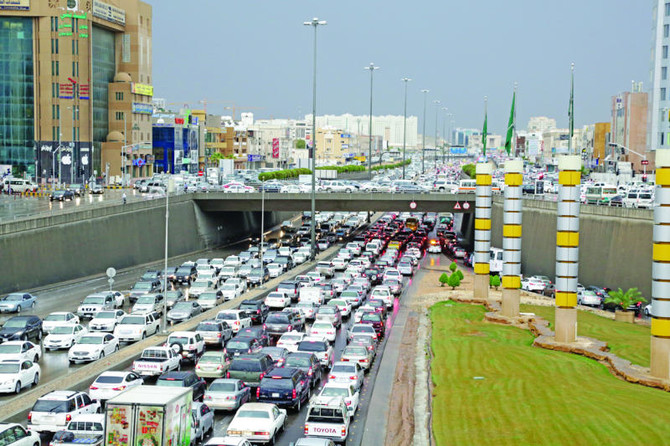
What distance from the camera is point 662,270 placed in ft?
104

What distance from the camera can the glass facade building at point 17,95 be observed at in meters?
127

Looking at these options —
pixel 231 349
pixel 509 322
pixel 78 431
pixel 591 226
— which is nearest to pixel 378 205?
pixel 591 226

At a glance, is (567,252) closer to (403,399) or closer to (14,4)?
(403,399)

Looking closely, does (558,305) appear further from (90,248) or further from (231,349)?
(90,248)

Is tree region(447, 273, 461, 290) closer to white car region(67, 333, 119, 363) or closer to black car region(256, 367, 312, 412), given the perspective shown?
white car region(67, 333, 119, 363)

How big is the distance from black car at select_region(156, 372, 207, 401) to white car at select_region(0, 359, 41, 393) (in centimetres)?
574

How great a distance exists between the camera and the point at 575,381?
107ft

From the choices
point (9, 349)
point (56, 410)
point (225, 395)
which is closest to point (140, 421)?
point (56, 410)

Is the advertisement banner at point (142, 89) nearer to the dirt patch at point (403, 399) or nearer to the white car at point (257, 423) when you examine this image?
the dirt patch at point (403, 399)

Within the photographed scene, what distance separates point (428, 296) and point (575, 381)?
85.6ft

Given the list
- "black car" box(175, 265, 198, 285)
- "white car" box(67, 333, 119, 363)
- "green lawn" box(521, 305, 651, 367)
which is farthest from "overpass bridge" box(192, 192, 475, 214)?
"white car" box(67, 333, 119, 363)

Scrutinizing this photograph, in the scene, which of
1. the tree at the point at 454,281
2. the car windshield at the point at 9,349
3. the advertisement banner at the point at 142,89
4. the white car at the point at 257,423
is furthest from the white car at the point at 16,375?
the advertisement banner at the point at 142,89

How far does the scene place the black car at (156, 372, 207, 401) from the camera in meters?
27.2

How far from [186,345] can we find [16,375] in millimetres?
7355
